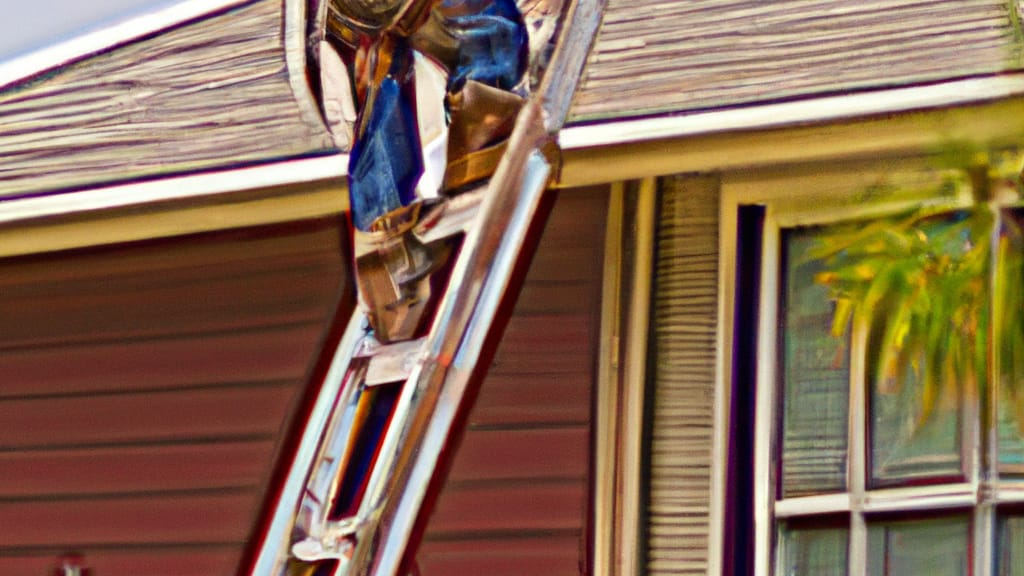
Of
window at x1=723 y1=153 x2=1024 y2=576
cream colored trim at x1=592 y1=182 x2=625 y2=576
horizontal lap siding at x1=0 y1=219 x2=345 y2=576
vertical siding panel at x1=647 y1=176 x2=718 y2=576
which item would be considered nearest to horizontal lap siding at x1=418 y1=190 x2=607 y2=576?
cream colored trim at x1=592 y1=182 x2=625 y2=576

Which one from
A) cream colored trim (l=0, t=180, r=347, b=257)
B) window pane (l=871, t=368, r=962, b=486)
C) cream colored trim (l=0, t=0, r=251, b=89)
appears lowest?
window pane (l=871, t=368, r=962, b=486)

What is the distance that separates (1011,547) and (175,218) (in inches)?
87.8

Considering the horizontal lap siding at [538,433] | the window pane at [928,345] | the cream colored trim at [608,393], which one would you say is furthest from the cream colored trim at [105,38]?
the window pane at [928,345]

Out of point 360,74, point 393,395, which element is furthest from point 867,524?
point 360,74

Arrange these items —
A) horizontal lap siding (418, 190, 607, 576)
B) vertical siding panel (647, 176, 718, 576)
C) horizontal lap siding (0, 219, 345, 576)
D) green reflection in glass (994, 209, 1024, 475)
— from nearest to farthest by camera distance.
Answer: green reflection in glass (994, 209, 1024, 475)
vertical siding panel (647, 176, 718, 576)
horizontal lap siding (418, 190, 607, 576)
horizontal lap siding (0, 219, 345, 576)

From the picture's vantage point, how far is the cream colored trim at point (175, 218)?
13.9ft

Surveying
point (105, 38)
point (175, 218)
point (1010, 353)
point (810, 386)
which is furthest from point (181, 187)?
point (1010, 353)

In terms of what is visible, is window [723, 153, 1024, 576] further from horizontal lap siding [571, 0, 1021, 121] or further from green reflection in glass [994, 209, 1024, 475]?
horizontal lap siding [571, 0, 1021, 121]

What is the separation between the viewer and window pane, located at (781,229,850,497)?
3516 millimetres

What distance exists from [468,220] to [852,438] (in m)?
0.92

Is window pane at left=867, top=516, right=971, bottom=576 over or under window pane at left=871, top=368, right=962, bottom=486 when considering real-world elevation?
under

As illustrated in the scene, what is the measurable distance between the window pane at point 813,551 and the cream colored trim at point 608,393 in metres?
0.39

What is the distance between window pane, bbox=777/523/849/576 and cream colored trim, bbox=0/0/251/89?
2365mm

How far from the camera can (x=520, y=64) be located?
12.5 ft
